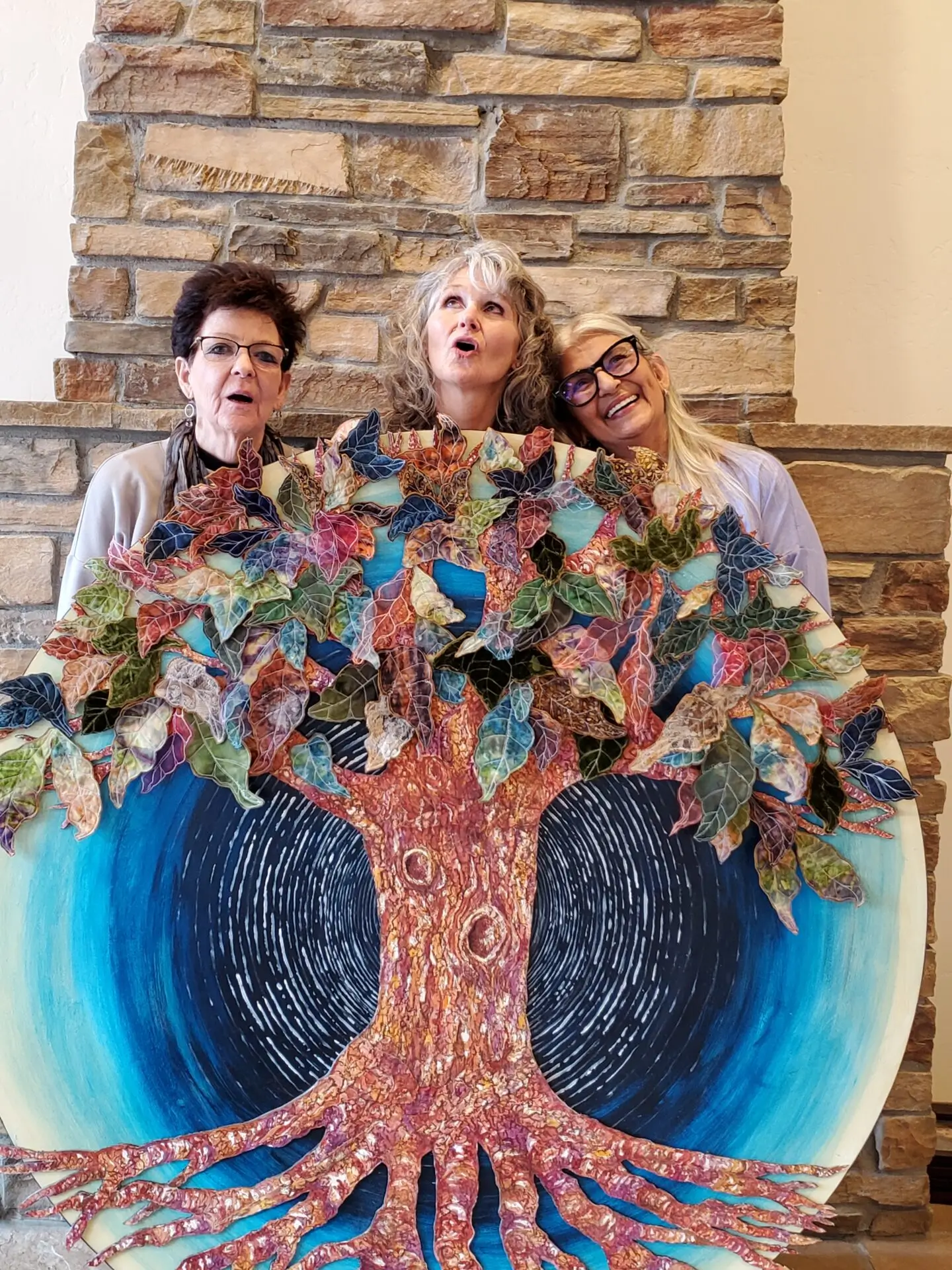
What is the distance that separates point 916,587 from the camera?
1.81m

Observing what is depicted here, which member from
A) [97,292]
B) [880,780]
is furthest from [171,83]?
[880,780]

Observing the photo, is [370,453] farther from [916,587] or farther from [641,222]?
[916,587]

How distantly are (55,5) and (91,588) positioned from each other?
67.1 inches

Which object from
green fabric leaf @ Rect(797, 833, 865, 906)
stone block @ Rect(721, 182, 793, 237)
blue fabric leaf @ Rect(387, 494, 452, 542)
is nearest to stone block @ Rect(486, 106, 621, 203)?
stone block @ Rect(721, 182, 793, 237)

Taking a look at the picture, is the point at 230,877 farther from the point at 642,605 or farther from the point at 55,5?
the point at 55,5

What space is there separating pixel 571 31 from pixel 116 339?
995 mm

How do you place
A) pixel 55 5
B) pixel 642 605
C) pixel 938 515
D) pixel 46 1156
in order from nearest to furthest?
pixel 46 1156, pixel 642 605, pixel 938 515, pixel 55 5

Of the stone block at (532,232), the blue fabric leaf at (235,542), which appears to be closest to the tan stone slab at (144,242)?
the stone block at (532,232)

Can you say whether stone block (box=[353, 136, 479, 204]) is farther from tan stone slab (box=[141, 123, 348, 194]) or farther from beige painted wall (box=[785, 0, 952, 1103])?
beige painted wall (box=[785, 0, 952, 1103])

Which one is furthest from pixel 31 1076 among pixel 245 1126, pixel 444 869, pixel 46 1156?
pixel 444 869

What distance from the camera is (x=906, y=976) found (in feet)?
3.51

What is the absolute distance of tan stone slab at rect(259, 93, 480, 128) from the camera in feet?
6.11

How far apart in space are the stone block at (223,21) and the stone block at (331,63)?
0.14 feet

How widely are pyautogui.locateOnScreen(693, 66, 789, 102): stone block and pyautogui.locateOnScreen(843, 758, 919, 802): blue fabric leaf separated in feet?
4.48
